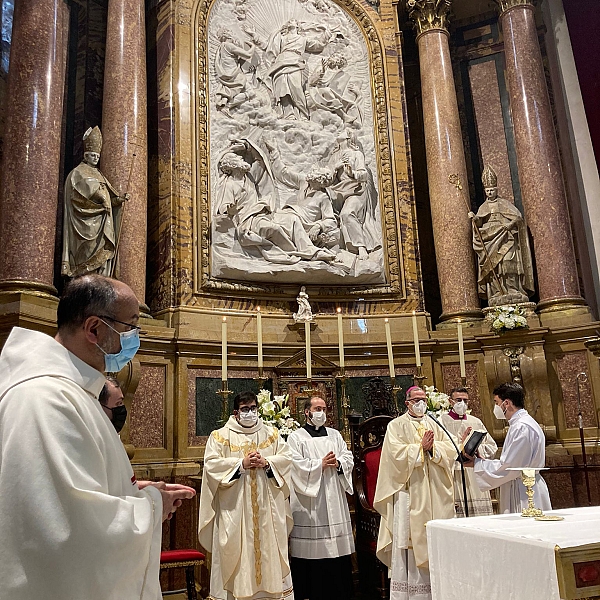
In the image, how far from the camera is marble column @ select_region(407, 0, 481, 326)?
9398 millimetres

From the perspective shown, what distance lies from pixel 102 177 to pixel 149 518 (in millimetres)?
6441

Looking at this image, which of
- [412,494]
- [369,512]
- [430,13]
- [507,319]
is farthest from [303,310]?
[430,13]

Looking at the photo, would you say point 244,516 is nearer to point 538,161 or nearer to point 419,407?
point 419,407

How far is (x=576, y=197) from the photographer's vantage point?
10375 millimetres

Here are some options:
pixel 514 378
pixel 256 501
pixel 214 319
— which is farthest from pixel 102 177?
pixel 514 378

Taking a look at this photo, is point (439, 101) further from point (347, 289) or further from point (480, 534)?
point (480, 534)

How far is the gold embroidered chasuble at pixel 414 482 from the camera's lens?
19.6 feet

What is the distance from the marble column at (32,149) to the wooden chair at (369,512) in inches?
155

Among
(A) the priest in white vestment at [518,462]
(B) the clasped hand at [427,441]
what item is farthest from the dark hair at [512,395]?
(B) the clasped hand at [427,441]

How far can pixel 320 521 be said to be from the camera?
6.22 metres

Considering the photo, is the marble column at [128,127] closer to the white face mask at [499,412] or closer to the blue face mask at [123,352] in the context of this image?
the white face mask at [499,412]

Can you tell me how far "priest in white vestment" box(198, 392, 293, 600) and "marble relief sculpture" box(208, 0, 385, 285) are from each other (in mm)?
2982

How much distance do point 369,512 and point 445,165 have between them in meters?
5.33

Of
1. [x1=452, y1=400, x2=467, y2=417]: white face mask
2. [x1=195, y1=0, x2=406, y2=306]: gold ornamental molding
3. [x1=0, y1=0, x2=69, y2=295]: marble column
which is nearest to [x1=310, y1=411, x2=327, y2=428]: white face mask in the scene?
[x1=452, y1=400, x2=467, y2=417]: white face mask
